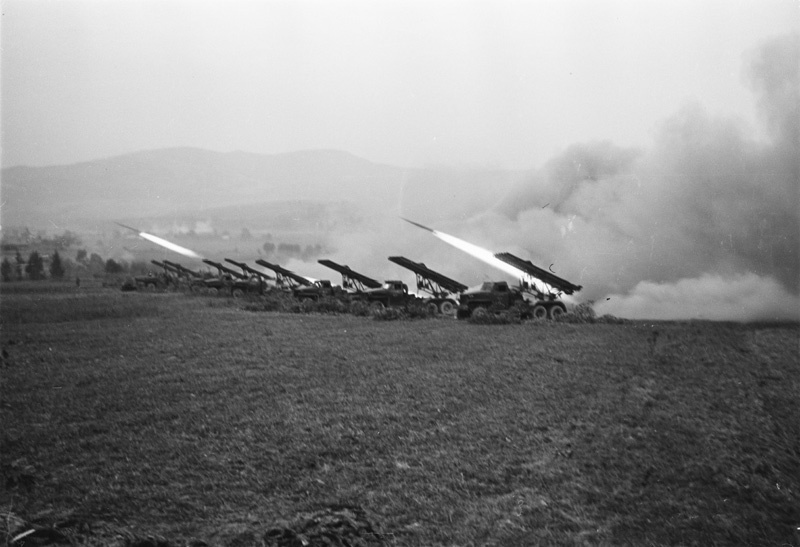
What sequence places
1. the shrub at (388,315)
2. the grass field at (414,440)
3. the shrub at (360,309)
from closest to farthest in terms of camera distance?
the grass field at (414,440), the shrub at (388,315), the shrub at (360,309)

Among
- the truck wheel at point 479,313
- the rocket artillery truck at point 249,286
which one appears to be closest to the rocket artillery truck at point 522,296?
the truck wheel at point 479,313

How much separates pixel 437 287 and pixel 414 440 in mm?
19619

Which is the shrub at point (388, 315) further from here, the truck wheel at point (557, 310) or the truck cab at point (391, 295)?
the truck wheel at point (557, 310)

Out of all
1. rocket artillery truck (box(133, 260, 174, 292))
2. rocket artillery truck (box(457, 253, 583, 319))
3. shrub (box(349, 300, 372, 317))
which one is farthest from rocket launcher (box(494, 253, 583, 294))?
rocket artillery truck (box(133, 260, 174, 292))

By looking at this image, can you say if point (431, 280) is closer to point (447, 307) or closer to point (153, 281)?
point (447, 307)

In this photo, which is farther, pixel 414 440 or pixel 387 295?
pixel 387 295

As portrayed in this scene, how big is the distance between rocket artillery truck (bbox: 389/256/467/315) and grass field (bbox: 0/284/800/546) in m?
11.3

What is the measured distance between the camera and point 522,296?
24.8 m

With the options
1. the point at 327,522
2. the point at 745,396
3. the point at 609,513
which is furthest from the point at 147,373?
the point at 745,396

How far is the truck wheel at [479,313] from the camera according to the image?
22578 millimetres

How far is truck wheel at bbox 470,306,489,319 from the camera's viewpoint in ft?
74.1

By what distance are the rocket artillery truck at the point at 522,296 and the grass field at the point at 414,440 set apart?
24.8ft

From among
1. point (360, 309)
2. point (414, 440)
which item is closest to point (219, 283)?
point (360, 309)

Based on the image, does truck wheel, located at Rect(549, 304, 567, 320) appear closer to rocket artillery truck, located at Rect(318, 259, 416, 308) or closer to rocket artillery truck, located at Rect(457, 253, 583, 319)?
rocket artillery truck, located at Rect(457, 253, 583, 319)
